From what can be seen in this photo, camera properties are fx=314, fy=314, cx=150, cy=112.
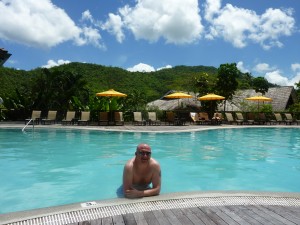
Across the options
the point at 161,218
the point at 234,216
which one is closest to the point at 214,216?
the point at 234,216

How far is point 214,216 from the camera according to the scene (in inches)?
137

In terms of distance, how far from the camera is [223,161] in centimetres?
1018

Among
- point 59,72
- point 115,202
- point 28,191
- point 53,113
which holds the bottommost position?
point 28,191

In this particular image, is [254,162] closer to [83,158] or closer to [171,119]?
[83,158]

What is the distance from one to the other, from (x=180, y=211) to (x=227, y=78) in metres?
26.5

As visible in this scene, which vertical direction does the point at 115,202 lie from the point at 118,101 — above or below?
below

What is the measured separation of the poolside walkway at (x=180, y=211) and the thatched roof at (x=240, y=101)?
1053 inches

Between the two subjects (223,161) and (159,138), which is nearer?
(223,161)

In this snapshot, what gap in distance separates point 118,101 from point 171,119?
4.38m

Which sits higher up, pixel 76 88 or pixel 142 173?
pixel 76 88

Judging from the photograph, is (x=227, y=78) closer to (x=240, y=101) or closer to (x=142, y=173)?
(x=240, y=101)

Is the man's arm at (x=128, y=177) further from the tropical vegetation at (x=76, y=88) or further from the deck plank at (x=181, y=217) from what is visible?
the tropical vegetation at (x=76, y=88)

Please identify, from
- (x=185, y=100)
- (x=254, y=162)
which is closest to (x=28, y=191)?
(x=254, y=162)

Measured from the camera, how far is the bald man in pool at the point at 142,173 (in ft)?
14.6
